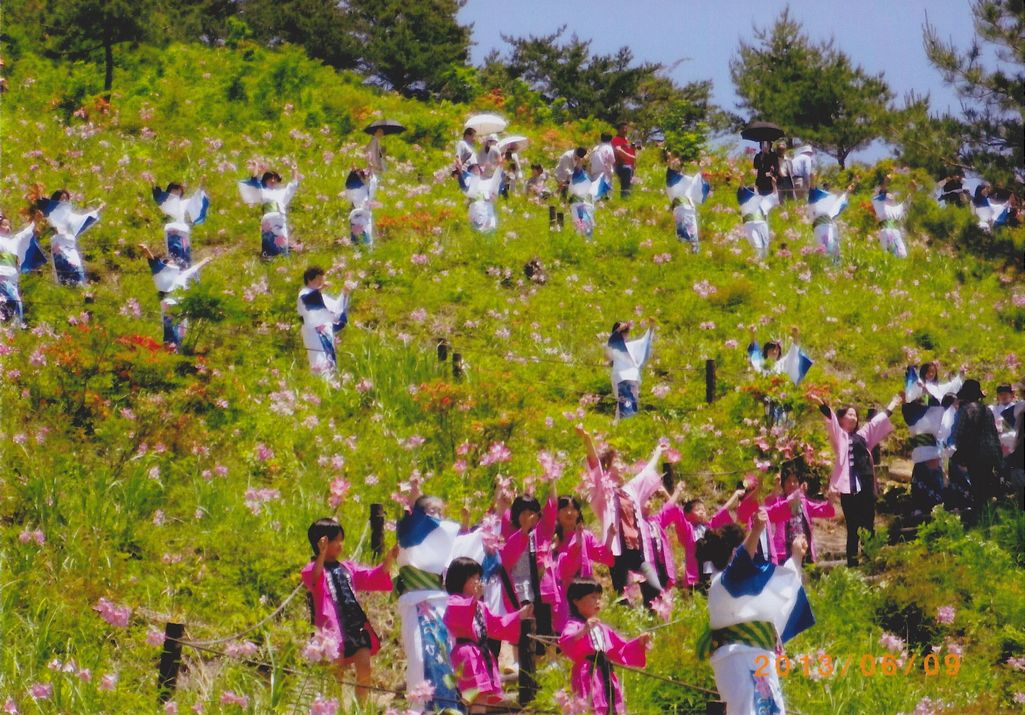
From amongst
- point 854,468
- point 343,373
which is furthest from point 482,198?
point 854,468

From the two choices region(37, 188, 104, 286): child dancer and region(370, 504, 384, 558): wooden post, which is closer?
region(370, 504, 384, 558): wooden post

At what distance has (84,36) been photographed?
82.7 ft

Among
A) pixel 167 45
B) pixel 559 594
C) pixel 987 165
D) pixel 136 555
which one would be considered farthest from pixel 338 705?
pixel 167 45

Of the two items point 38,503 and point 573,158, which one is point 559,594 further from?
point 573,158

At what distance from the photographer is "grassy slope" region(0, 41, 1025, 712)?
825 cm

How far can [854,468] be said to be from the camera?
10781mm

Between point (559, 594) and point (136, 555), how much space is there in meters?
3.21

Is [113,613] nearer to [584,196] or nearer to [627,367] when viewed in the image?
[627,367]

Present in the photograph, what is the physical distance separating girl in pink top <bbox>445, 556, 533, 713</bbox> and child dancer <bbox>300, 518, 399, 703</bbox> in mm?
650

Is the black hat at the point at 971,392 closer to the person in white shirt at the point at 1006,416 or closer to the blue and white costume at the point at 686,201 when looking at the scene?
the person in white shirt at the point at 1006,416

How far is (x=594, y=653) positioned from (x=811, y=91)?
25964 mm

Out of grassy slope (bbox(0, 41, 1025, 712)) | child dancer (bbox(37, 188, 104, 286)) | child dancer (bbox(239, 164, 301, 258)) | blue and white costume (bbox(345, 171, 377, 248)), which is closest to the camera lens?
grassy slope (bbox(0, 41, 1025, 712))

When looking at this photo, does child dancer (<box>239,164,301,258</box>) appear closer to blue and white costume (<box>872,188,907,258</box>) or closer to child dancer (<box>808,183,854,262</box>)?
child dancer (<box>808,183,854,262</box>)

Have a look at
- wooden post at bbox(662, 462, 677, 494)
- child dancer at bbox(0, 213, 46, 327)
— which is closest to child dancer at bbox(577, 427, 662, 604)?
wooden post at bbox(662, 462, 677, 494)
